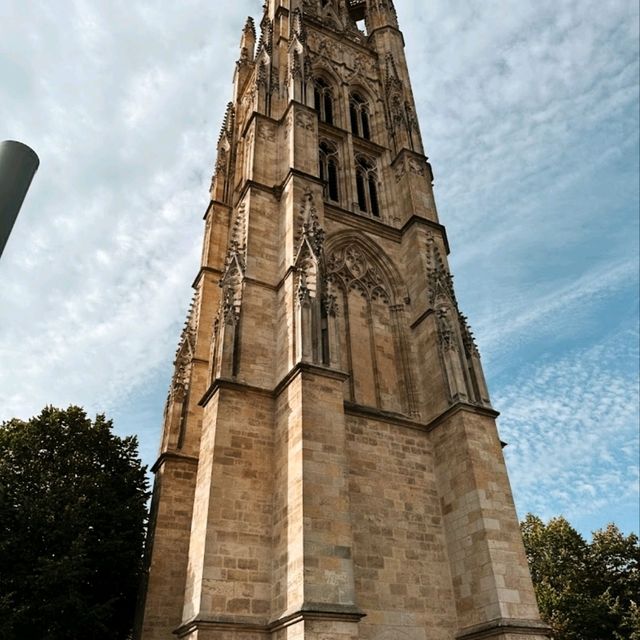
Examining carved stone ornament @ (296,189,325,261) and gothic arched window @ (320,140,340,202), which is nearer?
carved stone ornament @ (296,189,325,261)

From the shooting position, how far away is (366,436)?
1288cm

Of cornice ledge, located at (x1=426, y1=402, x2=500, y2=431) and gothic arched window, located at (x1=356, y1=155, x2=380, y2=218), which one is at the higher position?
gothic arched window, located at (x1=356, y1=155, x2=380, y2=218)

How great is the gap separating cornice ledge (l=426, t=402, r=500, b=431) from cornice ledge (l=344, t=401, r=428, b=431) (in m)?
0.45

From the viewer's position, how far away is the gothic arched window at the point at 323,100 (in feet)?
71.1

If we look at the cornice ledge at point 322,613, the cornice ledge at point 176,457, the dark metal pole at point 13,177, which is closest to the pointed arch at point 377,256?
the cornice ledge at point 176,457

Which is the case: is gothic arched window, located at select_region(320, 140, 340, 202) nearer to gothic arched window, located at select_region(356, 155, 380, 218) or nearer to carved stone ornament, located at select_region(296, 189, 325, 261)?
gothic arched window, located at select_region(356, 155, 380, 218)

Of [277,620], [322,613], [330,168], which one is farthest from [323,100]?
[322,613]

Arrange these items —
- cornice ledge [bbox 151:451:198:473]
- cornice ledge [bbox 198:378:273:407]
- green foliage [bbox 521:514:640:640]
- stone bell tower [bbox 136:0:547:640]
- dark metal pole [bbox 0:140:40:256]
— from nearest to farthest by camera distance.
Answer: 1. dark metal pole [bbox 0:140:40:256]
2. stone bell tower [bbox 136:0:547:640]
3. cornice ledge [bbox 198:378:273:407]
4. cornice ledge [bbox 151:451:198:473]
5. green foliage [bbox 521:514:640:640]

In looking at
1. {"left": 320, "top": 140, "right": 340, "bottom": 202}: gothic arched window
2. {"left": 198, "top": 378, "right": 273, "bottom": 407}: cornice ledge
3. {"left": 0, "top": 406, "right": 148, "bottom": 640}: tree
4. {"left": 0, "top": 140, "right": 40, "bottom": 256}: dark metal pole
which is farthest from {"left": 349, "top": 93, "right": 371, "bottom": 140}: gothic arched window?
{"left": 0, "top": 140, "right": 40, "bottom": 256}: dark metal pole

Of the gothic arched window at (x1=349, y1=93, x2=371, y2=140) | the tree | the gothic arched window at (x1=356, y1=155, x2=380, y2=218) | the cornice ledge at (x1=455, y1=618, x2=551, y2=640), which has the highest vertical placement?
the gothic arched window at (x1=349, y1=93, x2=371, y2=140)

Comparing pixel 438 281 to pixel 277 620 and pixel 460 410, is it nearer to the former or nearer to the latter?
pixel 460 410

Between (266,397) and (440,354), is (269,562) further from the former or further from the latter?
(440,354)

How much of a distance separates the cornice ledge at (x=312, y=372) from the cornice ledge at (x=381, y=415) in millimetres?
1187

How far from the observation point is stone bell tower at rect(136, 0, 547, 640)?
10.1 meters
